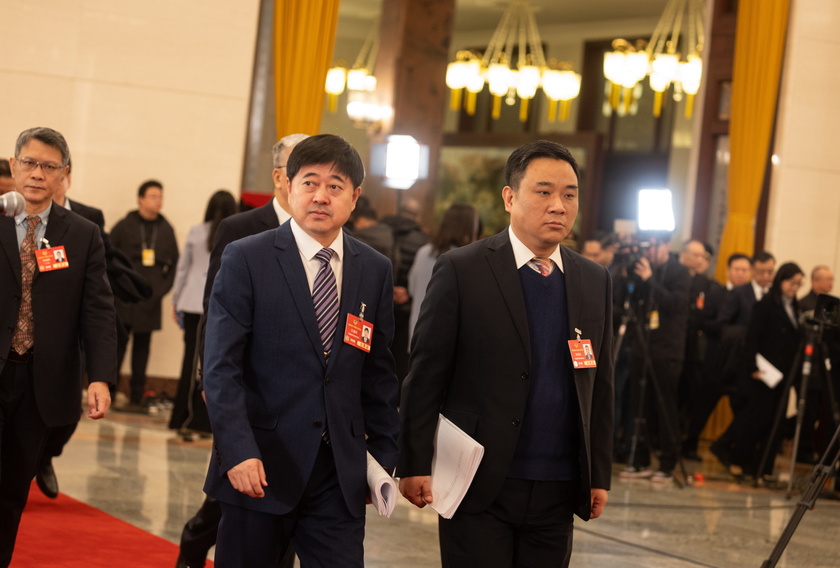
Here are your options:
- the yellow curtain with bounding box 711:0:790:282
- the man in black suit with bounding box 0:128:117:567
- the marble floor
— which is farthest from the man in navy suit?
the yellow curtain with bounding box 711:0:790:282

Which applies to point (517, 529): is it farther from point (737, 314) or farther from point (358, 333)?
point (737, 314)

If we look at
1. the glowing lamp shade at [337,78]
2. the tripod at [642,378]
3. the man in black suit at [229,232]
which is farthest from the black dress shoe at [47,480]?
the glowing lamp shade at [337,78]

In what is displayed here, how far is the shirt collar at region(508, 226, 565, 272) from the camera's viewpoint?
2.84 m

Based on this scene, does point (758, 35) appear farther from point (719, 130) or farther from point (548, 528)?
point (548, 528)

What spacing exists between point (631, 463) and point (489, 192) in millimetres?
10398

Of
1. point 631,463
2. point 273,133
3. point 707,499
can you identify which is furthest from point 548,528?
point 273,133

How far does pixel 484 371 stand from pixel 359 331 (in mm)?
325

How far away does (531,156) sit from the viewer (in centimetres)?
280

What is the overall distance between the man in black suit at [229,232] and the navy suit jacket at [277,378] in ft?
3.30

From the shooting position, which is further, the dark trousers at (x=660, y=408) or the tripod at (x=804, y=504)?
the dark trousers at (x=660, y=408)

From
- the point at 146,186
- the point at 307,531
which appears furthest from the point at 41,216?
the point at 146,186

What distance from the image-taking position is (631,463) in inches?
301

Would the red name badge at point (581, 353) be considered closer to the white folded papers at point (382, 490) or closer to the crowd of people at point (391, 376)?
the crowd of people at point (391, 376)

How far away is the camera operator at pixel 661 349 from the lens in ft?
24.0
